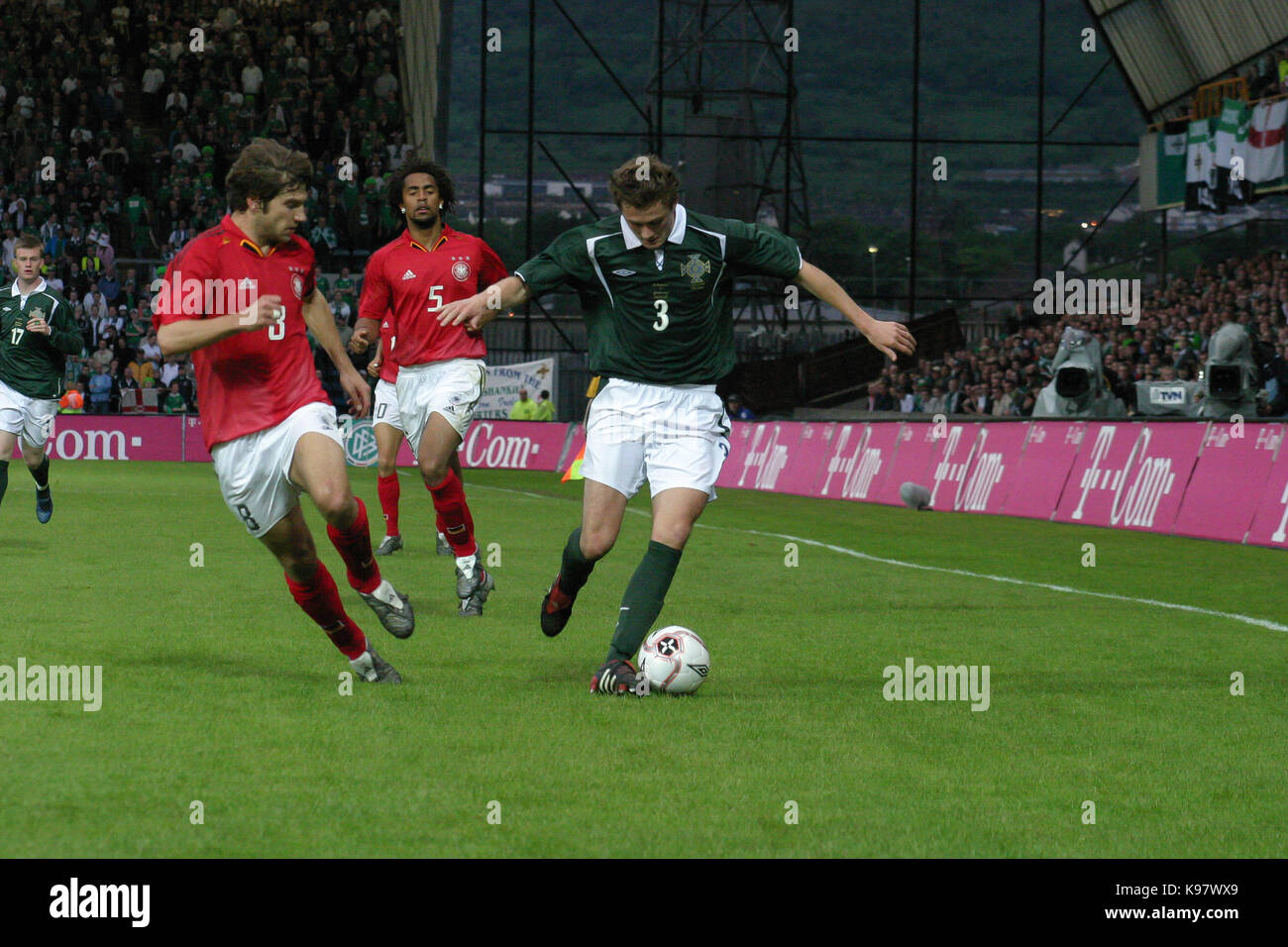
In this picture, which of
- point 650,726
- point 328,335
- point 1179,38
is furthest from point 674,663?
point 1179,38

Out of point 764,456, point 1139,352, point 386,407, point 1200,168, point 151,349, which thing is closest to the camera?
point 386,407

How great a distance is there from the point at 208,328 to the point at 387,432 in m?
6.64

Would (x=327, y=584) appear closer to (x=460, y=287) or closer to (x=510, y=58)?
(x=460, y=287)

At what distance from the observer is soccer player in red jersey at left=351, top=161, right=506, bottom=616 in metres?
11.4

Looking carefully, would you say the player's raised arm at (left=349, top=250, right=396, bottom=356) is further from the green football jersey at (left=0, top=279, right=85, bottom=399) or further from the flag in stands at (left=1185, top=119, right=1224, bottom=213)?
the flag in stands at (left=1185, top=119, right=1224, bottom=213)

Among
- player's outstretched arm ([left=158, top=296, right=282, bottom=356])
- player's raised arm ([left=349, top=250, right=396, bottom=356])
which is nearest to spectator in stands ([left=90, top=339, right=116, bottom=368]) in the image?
player's raised arm ([left=349, top=250, right=396, bottom=356])

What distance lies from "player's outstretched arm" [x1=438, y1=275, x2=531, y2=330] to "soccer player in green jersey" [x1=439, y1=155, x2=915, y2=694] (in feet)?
0.07

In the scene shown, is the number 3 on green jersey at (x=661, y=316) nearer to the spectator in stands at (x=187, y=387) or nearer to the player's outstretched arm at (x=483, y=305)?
the player's outstretched arm at (x=483, y=305)

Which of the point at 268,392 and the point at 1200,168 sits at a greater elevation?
the point at 1200,168

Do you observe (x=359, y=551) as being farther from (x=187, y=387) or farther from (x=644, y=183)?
(x=187, y=387)

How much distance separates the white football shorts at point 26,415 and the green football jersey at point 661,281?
30.1ft

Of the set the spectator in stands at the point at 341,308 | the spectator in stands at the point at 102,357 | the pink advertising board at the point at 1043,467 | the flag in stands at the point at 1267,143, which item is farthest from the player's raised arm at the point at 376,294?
the flag in stands at the point at 1267,143

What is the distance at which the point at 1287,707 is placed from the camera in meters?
7.47

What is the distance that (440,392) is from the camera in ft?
38.2
